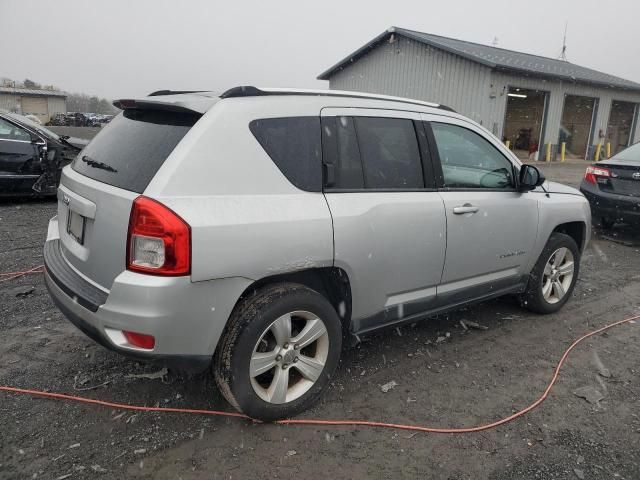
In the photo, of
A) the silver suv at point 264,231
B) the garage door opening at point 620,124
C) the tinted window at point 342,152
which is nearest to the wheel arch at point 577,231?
the silver suv at point 264,231

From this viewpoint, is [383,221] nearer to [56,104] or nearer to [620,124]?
[620,124]

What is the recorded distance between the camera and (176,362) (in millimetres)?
2354

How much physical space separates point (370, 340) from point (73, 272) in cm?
218

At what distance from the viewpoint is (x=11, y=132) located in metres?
7.60

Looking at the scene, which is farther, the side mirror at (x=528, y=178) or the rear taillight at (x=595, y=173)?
the rear taillight at (x=595, y=173)

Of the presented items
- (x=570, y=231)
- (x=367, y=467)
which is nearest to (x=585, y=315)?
(x=570, y=231)

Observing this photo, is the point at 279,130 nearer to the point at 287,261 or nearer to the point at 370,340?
the point at 287,261

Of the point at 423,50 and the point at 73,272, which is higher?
the point at 423,50

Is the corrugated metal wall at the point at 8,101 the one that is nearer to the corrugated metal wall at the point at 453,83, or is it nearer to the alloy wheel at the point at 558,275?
the corrugated metal wall at the point at 453,83

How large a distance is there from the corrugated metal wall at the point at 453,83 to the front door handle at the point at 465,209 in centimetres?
1494

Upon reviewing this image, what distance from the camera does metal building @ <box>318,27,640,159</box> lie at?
17344 millimetres

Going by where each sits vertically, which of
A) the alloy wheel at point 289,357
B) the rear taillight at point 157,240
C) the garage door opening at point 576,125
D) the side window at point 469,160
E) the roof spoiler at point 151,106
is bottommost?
the alloy wheel at point 289,357

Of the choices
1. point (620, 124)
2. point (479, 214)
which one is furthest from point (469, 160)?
point (620, 124)

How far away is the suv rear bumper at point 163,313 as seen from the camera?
2.22 metres
